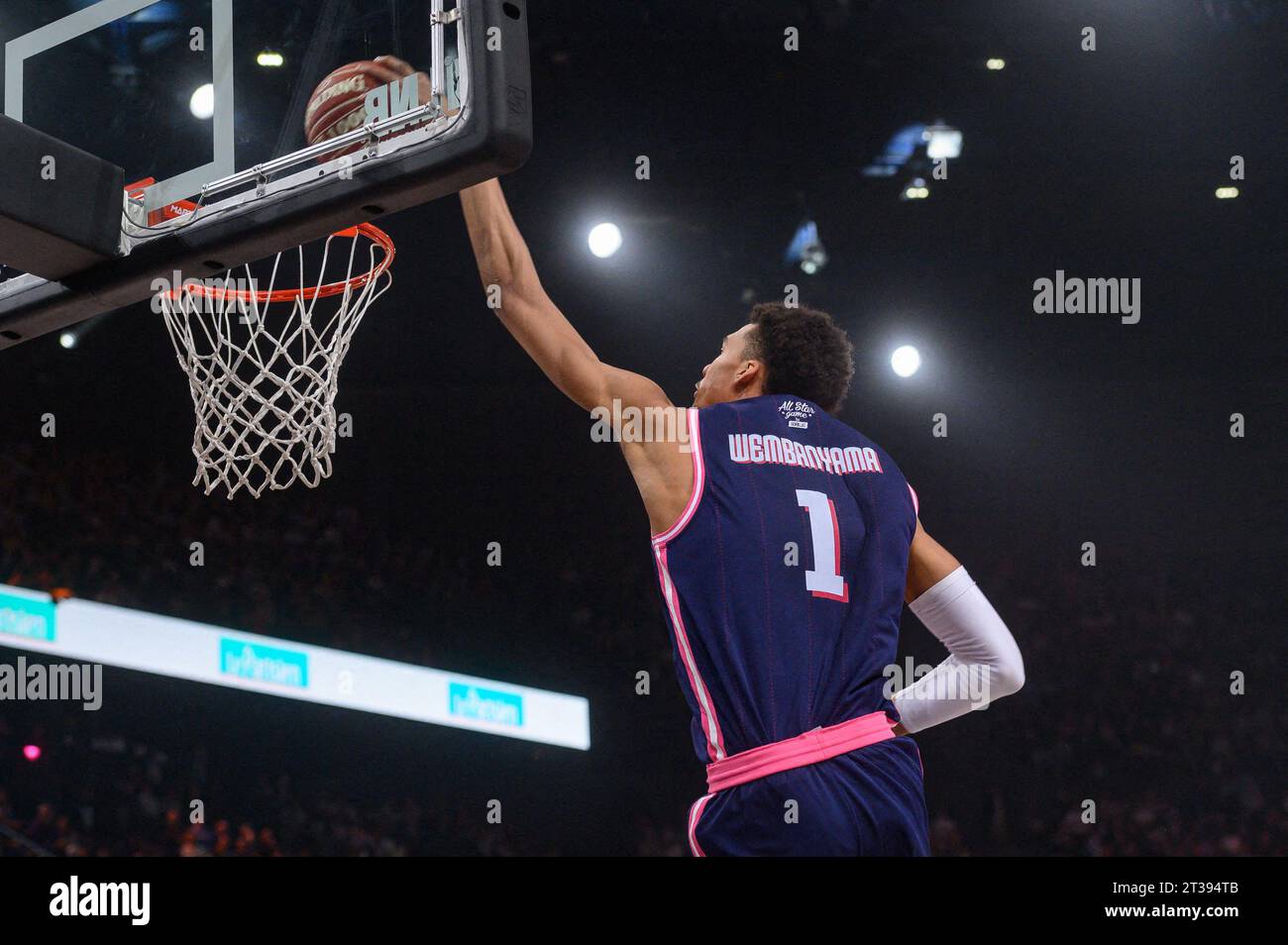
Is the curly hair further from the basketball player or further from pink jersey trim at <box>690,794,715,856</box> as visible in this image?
pink jersey trim at <box>690,794,715,856</box>

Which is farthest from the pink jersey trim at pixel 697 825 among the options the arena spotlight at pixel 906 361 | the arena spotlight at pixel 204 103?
the arena spotlight at pixel 906 361

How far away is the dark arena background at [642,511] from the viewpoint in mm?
6949

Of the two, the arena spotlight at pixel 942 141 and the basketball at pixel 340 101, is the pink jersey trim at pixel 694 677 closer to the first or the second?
the basketball at pixel 340 101

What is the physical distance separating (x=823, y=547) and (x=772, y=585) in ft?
0.44

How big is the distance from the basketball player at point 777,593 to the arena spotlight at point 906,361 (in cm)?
544

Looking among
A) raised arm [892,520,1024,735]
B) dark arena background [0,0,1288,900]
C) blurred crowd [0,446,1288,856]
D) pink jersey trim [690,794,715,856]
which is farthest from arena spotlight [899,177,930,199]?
pink jersey trim [690,794,715,856]

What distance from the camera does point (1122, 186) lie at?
6926 mm

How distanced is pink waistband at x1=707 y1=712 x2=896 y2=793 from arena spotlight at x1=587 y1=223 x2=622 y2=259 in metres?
5.20

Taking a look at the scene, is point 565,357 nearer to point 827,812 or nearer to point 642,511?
point 827,812

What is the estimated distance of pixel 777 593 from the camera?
2.39 m

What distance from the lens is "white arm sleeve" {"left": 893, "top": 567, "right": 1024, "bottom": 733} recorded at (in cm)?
271

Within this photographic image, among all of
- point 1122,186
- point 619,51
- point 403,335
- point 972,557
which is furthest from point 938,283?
point 403,335
